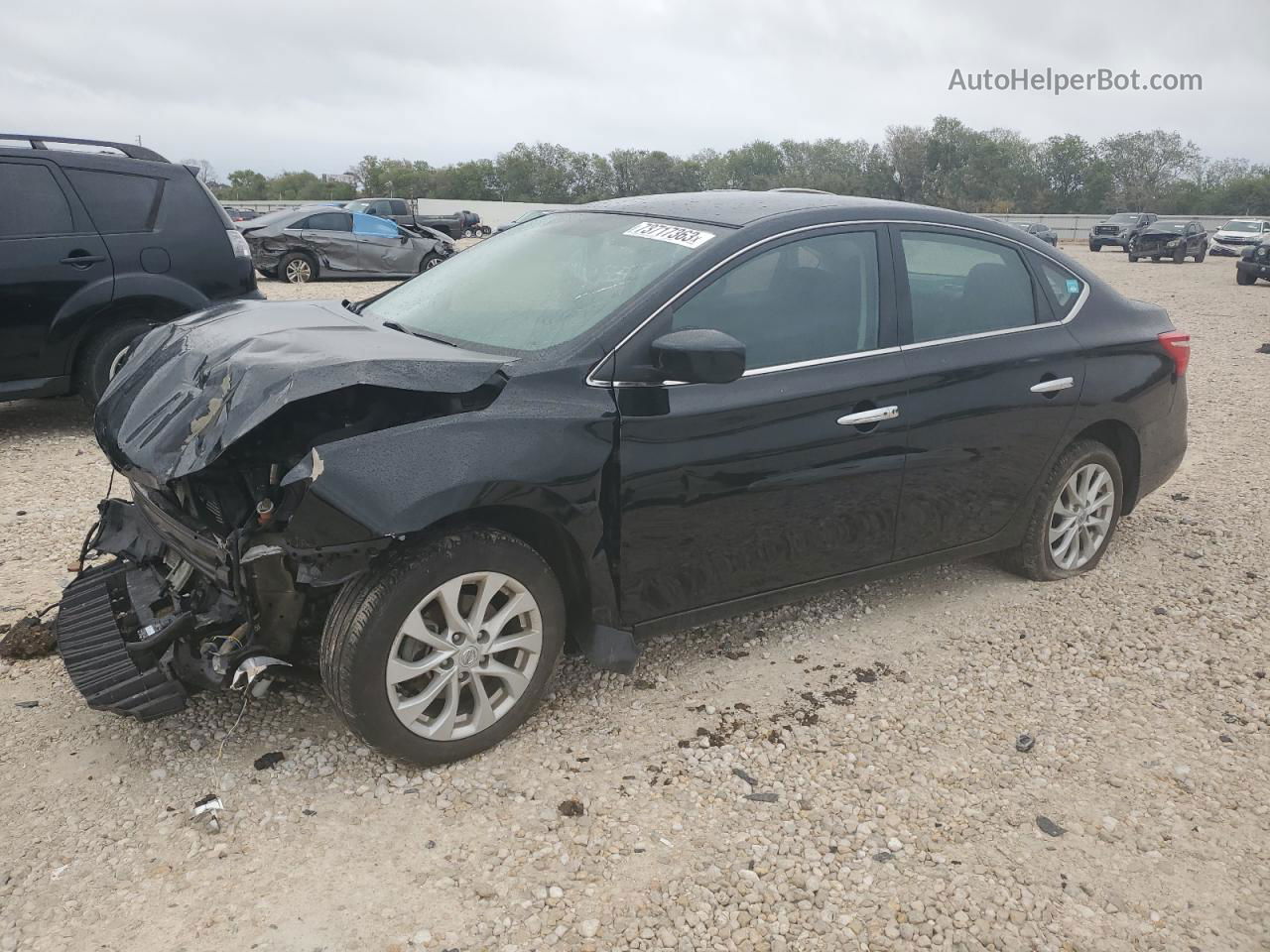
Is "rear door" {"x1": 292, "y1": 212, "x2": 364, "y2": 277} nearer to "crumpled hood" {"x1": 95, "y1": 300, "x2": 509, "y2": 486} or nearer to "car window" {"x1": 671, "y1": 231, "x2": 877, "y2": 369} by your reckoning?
"crumpled hood" {"x1": 95, "y1": 300, "x2": 509, "y2": 486}

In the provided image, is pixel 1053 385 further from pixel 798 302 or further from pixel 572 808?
pixel 572 808

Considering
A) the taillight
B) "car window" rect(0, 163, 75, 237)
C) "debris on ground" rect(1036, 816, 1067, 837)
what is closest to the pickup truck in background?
"car window" rect(0, 163, 75, 237)

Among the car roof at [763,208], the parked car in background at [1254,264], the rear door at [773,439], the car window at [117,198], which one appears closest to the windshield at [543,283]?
the car roof at [763,208]

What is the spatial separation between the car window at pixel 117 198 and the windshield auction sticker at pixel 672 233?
467 centimetres

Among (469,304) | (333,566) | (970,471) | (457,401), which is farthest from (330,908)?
(970,471)

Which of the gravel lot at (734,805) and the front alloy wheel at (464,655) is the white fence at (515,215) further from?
the front alloy wheel at (464,655)

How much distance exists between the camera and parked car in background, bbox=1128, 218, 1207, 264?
32438mm

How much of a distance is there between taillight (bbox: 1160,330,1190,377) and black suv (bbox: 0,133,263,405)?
239 inches

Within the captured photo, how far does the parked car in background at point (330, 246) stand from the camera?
17531 mm

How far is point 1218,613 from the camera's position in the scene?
457 centimetres

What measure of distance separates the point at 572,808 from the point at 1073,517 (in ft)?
9.77

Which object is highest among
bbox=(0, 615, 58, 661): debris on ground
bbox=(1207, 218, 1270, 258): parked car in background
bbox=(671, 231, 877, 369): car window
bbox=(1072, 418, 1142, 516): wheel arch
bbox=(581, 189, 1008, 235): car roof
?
bbox=(1207, 218, 1270, 258): parked car in background

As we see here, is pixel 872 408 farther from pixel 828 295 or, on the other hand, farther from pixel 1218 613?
pixel 1218 613

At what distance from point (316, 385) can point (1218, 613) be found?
4.02m
